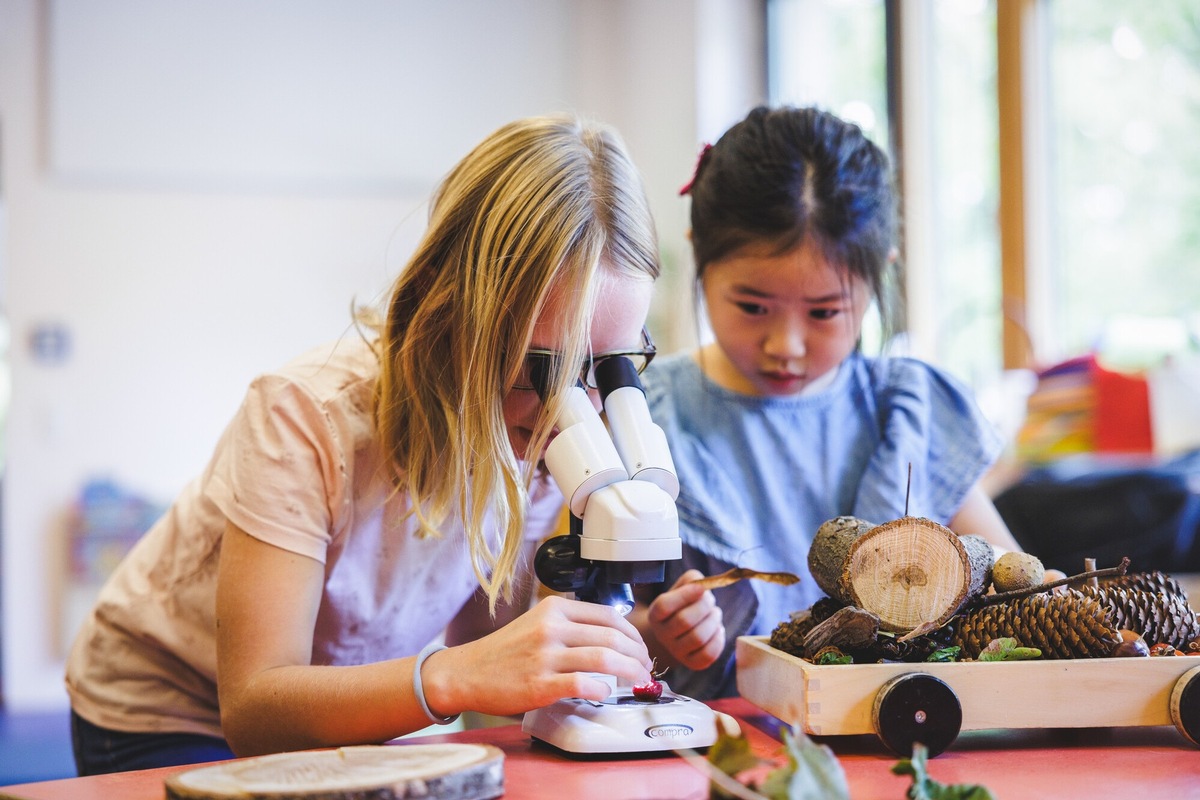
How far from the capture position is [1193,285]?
2564 millimetres

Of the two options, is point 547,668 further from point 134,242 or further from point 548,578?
point 134,242

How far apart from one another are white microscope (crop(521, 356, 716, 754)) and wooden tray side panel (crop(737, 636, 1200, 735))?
0.10 metres

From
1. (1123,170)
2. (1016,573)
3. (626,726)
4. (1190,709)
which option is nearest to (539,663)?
(626,726)

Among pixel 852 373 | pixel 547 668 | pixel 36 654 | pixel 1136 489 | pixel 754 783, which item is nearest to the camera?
pixel 754 783

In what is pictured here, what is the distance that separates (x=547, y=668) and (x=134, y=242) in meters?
4.00

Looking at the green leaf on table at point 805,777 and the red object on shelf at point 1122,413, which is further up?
the red object on shelf at point 1122,413

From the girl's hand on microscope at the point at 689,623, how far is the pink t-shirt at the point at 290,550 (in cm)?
24

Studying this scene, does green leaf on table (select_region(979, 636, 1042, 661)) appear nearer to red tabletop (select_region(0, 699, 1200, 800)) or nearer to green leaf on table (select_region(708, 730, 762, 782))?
red tabletop (select_region(0, 699, 1200, 800))

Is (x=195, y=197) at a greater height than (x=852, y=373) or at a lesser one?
greater

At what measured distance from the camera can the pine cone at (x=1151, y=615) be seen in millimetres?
982

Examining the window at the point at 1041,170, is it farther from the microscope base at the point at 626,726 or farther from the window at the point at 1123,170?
the microscope base at the point at 626,726

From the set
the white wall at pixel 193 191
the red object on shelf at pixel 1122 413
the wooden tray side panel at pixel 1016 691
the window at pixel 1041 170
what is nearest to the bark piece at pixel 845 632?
the wooden tray side panel at pixel 1016 691

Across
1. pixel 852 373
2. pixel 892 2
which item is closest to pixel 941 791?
pixel 852 373

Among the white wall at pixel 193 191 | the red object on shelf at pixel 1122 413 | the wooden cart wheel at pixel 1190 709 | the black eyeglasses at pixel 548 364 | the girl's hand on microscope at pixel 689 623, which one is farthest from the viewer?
the white wall at pixel 193 191
